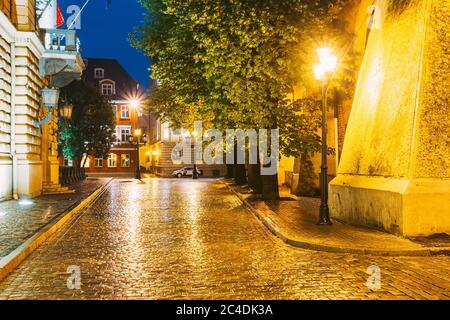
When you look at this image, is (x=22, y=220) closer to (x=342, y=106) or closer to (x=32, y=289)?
(x=32, y=289)

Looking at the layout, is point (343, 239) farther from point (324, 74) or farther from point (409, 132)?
point (324, 74)

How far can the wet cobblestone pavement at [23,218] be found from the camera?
1002 centimetres

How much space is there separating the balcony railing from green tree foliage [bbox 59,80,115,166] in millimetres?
20031

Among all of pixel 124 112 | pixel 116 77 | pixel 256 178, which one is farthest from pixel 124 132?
pixel 256 178

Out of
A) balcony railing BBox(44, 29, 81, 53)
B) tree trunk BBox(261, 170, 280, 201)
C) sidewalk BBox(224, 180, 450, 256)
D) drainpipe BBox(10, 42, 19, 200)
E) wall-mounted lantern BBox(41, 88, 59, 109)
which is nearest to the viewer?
sidewalk BBox(224, 180, 450, 256)

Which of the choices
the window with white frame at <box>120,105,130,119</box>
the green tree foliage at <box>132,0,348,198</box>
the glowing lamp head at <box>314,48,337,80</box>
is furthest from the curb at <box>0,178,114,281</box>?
the window with white frame at <box>120,105,130,119</box>

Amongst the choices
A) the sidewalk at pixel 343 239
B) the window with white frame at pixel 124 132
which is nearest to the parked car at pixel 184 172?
the window with white frame at pixel 124 132

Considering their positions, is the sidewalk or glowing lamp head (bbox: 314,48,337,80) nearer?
the sidewalk

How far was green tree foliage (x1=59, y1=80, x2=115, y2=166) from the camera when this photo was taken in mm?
44625

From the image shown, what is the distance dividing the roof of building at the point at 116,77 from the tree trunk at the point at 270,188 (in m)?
53.1

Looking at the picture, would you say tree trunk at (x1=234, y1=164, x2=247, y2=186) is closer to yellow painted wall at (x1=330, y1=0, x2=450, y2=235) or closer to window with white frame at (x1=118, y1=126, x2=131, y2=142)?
yellow painted wall at (x1=330, y1=0, x2=450, y2=235)

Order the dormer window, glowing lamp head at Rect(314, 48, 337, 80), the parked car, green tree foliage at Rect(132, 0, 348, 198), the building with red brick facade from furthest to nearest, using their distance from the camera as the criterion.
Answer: the dormer window, the building with red brick facade, the parked car, green tree foliage at Rect(132, 0, 348, 198), glowing lamp head at Rect(314, 48, 337, 80)

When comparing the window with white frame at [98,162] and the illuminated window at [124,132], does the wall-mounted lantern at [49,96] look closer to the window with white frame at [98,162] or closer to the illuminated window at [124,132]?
the window with white frame at [98,162]
